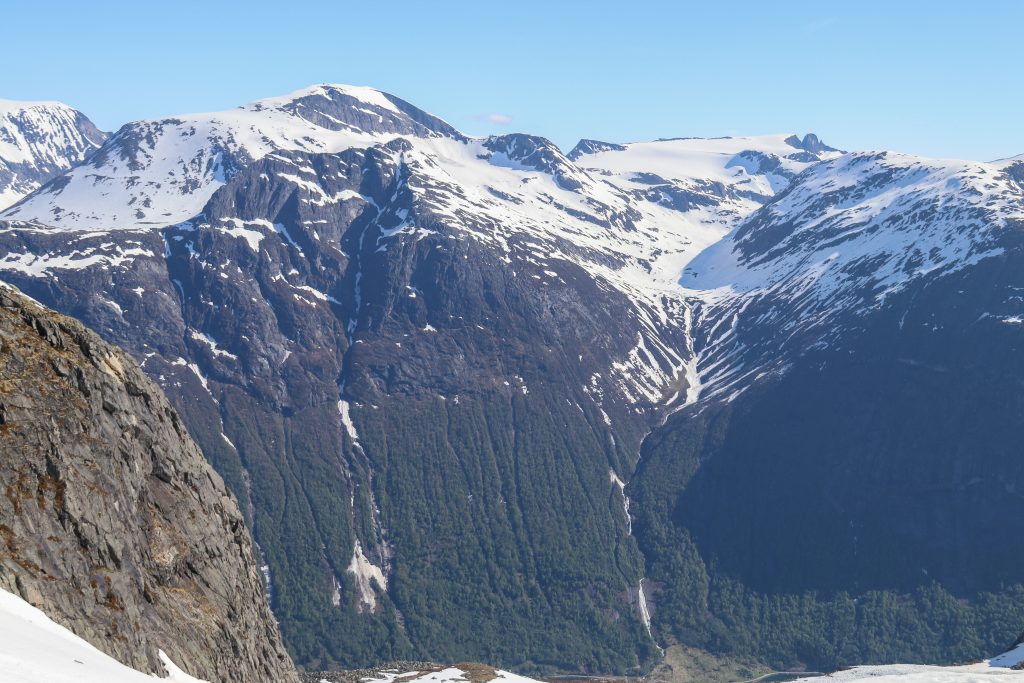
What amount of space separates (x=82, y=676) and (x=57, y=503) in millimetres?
19430

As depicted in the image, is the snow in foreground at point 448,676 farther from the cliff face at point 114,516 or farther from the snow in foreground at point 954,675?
the cliff face at point 114,516

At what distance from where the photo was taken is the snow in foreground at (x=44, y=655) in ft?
168

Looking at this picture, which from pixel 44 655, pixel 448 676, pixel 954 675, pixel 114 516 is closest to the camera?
pixel 44 655

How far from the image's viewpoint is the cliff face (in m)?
67.8

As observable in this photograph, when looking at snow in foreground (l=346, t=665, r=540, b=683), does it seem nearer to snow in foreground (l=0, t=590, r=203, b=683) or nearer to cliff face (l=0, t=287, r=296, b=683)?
cliff face (l=0, t=287, r=296, b=683)

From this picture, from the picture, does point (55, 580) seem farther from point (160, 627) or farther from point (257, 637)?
point (257, 637)

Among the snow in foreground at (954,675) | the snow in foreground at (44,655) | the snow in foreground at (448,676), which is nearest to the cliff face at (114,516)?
the snow in foreground at (44,655)

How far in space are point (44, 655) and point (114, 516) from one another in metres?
21.4

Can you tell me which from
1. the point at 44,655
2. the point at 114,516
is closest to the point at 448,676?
the point at 114,516

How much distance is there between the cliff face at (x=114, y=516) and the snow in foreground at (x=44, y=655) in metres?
2.40

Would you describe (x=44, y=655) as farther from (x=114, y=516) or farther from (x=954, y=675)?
(x=954, y=675)

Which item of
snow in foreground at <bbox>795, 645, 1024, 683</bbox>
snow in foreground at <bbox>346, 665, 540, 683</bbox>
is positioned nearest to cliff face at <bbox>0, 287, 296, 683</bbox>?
snow in foreground at <bbox>346, 665, 540, 683</bbox>

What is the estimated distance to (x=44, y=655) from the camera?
5494cm

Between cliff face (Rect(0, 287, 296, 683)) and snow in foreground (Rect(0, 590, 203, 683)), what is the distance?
7.89 ft
